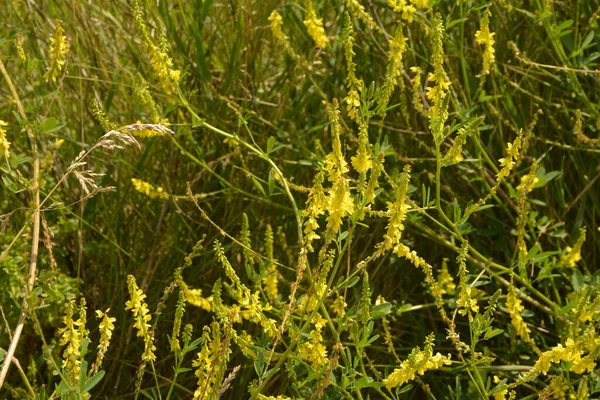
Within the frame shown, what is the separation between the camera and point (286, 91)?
2.78 metres

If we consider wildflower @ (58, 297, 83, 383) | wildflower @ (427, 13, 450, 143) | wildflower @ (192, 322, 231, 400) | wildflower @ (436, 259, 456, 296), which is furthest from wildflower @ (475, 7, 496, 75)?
wildflower @ (58, 297, 83, 383)

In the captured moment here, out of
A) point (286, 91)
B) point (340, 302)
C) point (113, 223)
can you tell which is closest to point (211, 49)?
point (286, 91)

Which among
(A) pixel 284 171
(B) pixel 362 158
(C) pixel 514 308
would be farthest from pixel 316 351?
(A) pixel 284 171

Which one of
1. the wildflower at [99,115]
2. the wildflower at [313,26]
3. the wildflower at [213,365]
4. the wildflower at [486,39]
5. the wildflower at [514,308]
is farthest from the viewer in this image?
the wildflower at [313,26]

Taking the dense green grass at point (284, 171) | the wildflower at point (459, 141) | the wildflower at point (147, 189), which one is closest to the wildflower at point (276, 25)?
the dense green grass at point (284, 171)

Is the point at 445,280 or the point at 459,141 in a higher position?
the point at 459,141

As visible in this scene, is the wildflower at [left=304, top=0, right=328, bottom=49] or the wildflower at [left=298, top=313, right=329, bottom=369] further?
the wildflower at [left=304, top=0, right=328, bottom=49]

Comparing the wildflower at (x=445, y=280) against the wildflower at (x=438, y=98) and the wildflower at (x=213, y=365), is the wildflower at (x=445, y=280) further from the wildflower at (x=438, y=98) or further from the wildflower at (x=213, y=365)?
the wildflower at (x=213, y=365)

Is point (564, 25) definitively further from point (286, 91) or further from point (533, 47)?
point (286, 91)

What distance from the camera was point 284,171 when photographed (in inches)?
105

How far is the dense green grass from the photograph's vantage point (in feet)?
8.07

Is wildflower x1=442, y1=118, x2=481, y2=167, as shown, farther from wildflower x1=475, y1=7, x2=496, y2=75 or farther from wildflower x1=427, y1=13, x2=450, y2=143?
wildflower x1=475, y1=7, x2=496, y2=75

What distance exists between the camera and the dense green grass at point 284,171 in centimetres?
246

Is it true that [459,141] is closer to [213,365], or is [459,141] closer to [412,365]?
[412,365]
